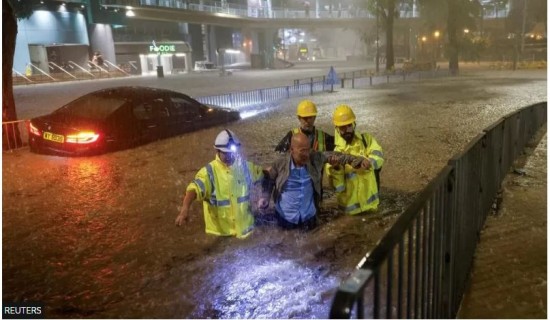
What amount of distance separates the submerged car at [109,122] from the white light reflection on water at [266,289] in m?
5.61

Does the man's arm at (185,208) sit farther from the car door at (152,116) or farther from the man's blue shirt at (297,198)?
the car door at (152,116)

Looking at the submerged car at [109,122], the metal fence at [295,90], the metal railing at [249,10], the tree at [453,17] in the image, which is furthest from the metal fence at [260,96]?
the metal railing at [249,10]

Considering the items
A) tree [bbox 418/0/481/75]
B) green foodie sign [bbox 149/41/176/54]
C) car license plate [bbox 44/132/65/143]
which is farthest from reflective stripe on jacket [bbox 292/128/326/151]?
green foodie sign [bbox 149/41/176/54]

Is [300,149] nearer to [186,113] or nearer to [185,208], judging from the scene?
[185,208]

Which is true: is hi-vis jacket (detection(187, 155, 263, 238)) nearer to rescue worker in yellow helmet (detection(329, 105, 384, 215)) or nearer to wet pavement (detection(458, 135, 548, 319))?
rescue worker in yellow helmet (detection(329, 105, 384, 215))

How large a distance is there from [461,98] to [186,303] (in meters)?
17.6

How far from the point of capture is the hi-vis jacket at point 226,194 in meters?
4.61

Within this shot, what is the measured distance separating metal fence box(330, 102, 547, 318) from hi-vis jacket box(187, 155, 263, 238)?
1758mm

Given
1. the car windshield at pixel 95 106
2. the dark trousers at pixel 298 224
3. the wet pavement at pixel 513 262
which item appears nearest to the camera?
the wet pavement at pixel 513 262

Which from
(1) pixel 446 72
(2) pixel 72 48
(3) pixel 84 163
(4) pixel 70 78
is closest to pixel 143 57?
(2) pixel 72 48

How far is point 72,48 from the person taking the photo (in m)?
38.7

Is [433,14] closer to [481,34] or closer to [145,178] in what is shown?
[481,34]

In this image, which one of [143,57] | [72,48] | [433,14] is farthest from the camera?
[433,14]

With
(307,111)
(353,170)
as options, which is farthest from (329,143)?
(353,170)
